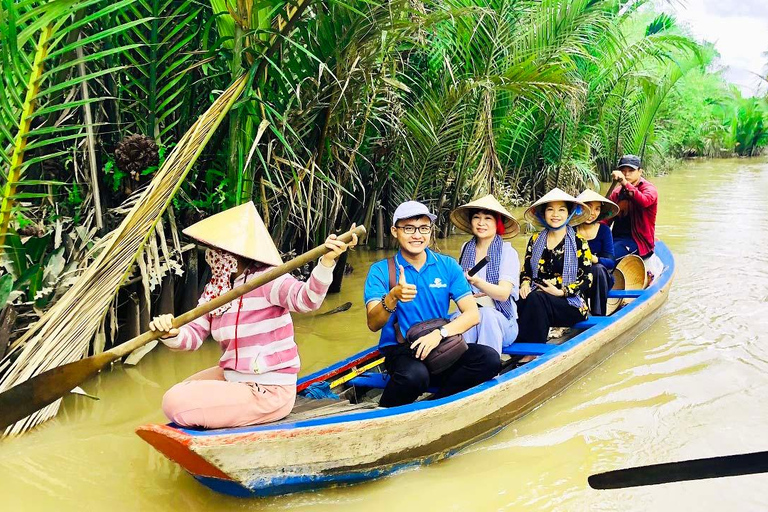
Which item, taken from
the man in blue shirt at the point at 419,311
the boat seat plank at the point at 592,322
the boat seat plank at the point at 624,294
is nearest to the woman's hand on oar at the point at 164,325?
the man in blue shirt at the point at 419,311

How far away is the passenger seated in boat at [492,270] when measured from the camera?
391 cm

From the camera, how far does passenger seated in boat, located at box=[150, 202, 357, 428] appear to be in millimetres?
2791

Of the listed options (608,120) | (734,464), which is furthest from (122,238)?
(608,120)

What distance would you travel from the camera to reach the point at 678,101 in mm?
19281

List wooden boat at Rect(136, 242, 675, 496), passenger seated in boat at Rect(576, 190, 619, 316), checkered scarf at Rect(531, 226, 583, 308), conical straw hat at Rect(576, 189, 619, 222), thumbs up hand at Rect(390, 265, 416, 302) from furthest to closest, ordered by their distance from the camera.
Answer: conical straw hat at Rect(576, 189, 619, 222)
passenger seated in boat at Rect(576, 190, 619, 316)
checkered scarf at Rect(531, 226, 583, 308)
thumbs up hand at Rect(390, 265, 416, 302)
wooden boat at Rect(136, 242, 675, 496)

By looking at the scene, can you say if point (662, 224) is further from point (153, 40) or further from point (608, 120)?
point (153, 40)

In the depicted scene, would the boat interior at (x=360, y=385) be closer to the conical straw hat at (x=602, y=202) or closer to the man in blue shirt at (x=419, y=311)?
the man in blue shirt at (x=419, y=311)

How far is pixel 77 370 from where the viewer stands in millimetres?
2695

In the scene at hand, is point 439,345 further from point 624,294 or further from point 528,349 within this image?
point 624,294

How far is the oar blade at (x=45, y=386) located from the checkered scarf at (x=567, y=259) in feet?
9.76

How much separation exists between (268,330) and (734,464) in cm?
203

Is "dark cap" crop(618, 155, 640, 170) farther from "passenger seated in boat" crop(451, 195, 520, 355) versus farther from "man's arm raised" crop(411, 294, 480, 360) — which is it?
"man's arm raised" crop(411, 294, 480, 360)

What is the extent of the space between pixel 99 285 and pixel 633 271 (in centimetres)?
512

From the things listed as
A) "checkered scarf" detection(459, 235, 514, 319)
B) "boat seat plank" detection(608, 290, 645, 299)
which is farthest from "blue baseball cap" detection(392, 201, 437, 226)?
"boat seat plank" detection(608, 290, 645, 299)
